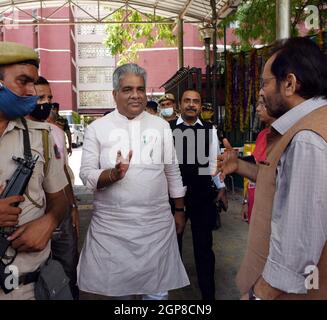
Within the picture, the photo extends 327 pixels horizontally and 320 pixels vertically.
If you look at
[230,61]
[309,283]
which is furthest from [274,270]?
[230,61]

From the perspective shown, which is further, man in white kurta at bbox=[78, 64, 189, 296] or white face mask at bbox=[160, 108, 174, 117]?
white face mask at bbox=[160, 108, 174, 117]

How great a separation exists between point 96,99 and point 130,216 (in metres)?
38.3

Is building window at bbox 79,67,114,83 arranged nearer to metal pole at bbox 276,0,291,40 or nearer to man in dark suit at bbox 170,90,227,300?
metal pole at bbox 276,0,291,40

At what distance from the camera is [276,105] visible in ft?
5.72

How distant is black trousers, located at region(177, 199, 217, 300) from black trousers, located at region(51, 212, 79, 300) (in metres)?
0.89

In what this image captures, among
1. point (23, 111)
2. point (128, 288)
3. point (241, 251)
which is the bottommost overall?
point (241, 251)

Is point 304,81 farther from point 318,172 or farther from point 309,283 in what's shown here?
point 309,283

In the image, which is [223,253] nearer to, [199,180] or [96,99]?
[199,180]

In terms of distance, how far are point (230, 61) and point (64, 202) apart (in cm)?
711

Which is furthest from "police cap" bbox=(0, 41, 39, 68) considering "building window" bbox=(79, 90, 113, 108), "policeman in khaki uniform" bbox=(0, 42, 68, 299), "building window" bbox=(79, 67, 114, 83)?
"building window" bbox=(79, 67, 114, 83)

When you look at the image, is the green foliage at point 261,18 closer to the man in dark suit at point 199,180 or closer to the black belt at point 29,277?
the man in dark suit at point 199,180

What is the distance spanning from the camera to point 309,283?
1546 millimetres

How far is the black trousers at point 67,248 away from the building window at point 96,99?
36.6 metres

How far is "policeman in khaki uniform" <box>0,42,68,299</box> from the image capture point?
1824 millimetres
